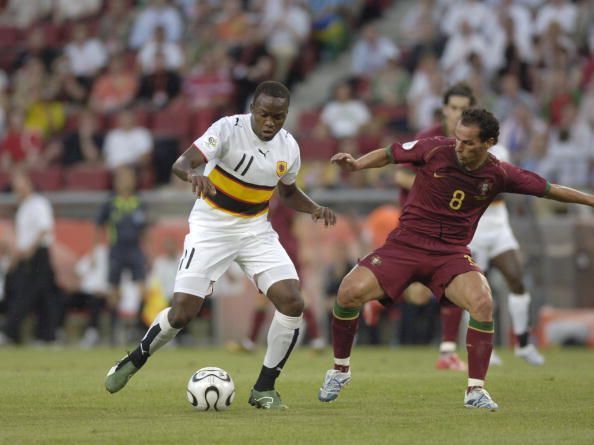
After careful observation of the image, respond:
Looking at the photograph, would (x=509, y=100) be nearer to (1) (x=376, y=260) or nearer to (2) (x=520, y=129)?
(2) (x=520, y=129)

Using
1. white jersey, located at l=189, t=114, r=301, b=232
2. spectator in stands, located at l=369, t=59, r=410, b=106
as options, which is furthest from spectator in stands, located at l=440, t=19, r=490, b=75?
white jersey, located at l=189, t=114, r=301, b=232

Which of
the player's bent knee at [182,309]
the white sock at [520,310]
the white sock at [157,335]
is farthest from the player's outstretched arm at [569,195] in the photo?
the white sock at [520,310]

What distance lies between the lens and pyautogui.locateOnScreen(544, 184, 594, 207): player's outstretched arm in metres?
9.23

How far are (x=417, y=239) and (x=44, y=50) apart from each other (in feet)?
60.3

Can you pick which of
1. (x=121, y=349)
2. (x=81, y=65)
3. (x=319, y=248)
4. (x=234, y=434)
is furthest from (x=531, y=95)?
(x=234, y=434)

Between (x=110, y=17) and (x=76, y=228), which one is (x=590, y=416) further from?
(x=110, y=17)

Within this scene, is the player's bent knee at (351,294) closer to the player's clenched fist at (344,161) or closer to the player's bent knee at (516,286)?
the player's clenched fist at (344,161)

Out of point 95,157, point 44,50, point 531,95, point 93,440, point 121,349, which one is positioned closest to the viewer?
point 93,440

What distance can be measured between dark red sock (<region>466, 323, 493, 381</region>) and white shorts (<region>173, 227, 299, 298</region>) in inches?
53.6

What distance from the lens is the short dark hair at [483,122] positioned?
9.17 meters

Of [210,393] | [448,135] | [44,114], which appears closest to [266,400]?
[210,393]

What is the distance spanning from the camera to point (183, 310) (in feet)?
30.7

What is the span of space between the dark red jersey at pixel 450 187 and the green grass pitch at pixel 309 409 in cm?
130

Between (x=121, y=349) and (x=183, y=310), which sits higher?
(x=183, y=310)
